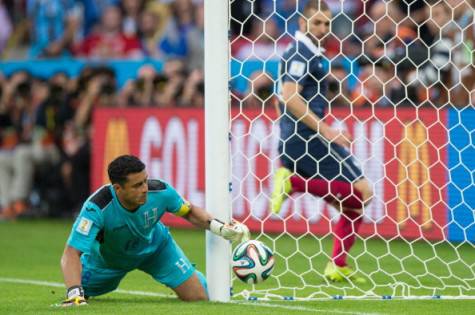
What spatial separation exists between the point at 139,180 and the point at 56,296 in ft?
5.04

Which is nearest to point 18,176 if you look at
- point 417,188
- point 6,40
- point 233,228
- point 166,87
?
point 166,87

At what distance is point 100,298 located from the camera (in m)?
8.84

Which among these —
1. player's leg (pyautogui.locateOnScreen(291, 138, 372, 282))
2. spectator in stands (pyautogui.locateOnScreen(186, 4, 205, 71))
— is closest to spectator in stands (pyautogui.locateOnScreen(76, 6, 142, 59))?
spectator in stands (pyautogui.locateOnScreen(186, 4, 205, 71))

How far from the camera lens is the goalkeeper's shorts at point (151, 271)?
8.60 meters

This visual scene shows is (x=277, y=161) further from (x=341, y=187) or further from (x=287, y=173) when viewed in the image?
(x=341, y=187)

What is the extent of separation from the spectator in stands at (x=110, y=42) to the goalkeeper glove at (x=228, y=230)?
11.4 metres

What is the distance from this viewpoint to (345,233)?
10.2 metres

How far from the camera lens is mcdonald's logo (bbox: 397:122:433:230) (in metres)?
12.6

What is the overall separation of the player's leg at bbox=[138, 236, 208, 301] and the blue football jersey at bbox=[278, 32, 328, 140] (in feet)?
5.64

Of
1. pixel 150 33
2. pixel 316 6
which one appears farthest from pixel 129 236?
pixel 150 33

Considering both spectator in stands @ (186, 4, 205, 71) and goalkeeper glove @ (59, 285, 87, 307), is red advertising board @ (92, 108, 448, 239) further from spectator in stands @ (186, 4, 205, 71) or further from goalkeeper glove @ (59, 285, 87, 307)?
goalkeeper glove @ (59, 285, 87, 307)

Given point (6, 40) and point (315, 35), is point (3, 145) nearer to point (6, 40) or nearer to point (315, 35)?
point (6, 40)

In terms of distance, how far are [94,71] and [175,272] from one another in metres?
9.77

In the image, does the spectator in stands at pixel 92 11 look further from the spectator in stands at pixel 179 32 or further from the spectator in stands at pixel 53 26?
the spectator in stands at pixel 179 32
